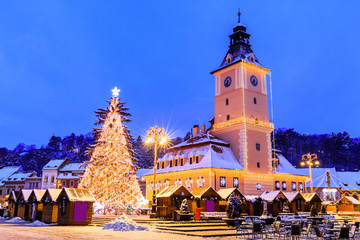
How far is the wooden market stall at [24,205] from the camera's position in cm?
2890

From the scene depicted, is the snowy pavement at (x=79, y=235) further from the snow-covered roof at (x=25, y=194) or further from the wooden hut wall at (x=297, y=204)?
the wooden hut wall at (x=297, y=204)

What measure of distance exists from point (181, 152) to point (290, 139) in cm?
6322

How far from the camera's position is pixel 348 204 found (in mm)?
48719

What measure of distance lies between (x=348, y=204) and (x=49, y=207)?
40.7 meters

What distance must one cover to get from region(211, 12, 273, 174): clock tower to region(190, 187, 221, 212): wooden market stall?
10833mm

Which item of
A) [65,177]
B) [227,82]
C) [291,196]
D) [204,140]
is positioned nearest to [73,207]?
[204,140]

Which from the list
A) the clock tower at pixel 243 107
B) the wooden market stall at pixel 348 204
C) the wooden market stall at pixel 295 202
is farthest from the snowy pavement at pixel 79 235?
the wooden market stall at pixel 348 204

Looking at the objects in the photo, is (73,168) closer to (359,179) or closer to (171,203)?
(171,203)

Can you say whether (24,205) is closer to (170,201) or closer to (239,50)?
(170,201)

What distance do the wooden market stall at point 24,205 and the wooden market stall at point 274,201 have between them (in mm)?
24432

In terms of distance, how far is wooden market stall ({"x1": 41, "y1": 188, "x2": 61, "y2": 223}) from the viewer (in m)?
25.9

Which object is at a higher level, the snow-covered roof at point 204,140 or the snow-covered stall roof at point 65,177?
the snow-covered roof at point 204,140

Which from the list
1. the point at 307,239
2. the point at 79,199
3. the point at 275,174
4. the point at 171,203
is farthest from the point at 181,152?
the point at 307,239

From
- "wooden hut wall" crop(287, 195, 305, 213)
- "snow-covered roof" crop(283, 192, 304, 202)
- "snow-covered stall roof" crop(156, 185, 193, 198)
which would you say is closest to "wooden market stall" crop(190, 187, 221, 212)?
"snow-covered stall roof" crop(156, 185, 193, 198)
